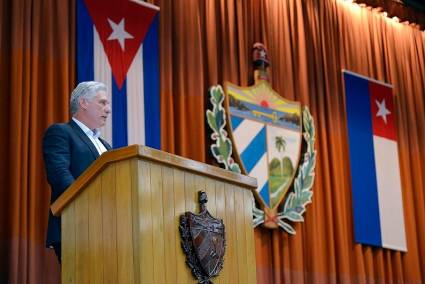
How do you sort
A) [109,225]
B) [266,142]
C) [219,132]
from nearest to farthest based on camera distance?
1. [109,225]
2. [219,132]
3. [266,142]

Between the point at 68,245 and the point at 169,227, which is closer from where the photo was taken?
the point at 169,227

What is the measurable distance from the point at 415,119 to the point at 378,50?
0.86 m

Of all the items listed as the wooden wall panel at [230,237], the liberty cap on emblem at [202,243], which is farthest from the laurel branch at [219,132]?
the liberty cap on emblem at [202,243]

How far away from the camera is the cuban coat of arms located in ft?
21.0

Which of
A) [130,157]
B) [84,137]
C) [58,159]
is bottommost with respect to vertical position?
[130,157]

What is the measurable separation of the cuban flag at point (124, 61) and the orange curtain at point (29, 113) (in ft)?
0.56

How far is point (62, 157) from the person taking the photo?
319 centimetres

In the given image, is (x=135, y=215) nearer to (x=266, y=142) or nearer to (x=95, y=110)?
(x=95, y=110)

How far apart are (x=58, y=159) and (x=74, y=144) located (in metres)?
0.13

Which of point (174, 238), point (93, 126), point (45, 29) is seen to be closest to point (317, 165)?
point (45, 29)

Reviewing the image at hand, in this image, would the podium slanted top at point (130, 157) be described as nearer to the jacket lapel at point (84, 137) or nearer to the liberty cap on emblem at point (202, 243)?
the liberty cap on emblem at point (202, 243)

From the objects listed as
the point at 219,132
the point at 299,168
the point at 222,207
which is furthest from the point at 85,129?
the point at 299,168

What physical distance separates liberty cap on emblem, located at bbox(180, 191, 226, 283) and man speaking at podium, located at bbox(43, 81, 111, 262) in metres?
0.56

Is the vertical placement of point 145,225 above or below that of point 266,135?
below
